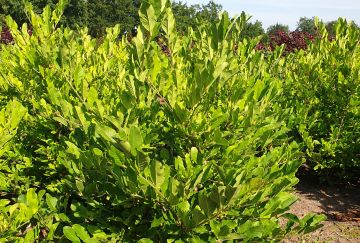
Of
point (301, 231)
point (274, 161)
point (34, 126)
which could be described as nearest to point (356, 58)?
point (274, 161)

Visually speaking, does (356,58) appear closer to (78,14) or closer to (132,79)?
(132,79)

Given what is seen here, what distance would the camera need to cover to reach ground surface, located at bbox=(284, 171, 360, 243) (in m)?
4.66

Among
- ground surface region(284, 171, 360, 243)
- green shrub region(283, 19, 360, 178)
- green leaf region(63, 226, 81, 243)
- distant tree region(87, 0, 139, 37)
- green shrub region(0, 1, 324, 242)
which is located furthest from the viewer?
distant tree region(87, 0, 139, 37)

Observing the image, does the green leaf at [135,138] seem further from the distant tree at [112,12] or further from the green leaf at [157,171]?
the distant tree at [112,12]

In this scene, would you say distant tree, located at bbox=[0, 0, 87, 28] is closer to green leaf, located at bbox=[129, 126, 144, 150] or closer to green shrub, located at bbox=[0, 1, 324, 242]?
green shrub, located at bbox=[0, 1, 324, 242]

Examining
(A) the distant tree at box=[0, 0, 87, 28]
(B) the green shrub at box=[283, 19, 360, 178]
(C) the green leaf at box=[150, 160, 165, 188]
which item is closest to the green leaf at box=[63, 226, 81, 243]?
(C) the green leaf at box=[150, 160, 165, 188]

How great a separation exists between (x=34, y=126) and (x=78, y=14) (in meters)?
67.6

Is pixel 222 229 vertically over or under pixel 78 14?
under

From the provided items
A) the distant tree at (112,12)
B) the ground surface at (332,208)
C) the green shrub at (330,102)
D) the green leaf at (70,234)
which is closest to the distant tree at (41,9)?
the distant tree at (112,12)

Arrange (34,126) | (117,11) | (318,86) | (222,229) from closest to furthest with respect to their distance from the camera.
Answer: (222,229) < (34,126) < (318,86) < (117,11)

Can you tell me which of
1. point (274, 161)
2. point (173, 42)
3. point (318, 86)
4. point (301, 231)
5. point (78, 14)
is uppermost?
point (78, 14)

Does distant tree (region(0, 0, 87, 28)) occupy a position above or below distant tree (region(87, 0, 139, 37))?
below

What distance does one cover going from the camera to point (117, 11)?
79.6 metres

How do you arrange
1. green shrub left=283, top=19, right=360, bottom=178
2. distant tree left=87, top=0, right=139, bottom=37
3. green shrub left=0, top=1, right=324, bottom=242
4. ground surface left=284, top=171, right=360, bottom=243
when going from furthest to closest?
distant tree left=87, top=0, right=139, bottom=37
green shrub left=283, top=19, right=360, bottom=178
ground surface left=284, top=171, right=360, bottom=243
green shrub left=0, top=1, right=324, bottom=242
